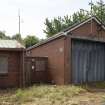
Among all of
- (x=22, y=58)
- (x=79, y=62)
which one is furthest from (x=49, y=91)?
(x=79, y=62)

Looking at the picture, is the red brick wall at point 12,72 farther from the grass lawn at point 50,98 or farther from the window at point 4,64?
the grass lawn at point 50,98

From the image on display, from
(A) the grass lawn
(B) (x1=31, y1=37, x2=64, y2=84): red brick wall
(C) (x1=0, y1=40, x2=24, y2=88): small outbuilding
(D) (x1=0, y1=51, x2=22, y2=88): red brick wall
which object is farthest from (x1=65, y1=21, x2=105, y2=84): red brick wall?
(A) the grass lawn

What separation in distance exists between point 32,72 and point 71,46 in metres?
3.95

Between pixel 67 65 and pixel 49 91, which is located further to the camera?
pixel 67 65

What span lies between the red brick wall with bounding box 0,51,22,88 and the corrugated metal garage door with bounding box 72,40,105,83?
13.3ft

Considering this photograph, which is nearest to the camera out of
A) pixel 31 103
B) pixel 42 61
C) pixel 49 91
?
pixel 31 103

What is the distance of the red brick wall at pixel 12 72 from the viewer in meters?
20.1

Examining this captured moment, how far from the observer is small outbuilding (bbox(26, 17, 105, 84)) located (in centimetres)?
2094

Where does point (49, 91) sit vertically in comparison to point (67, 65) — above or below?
below

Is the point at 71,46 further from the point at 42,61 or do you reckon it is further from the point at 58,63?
the point at 42,61

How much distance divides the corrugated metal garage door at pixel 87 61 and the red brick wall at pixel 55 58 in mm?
938

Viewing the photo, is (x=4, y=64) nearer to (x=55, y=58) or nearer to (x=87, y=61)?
(x=55, y=58)

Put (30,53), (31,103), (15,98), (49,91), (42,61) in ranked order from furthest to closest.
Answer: (30,53), (42,61), (49,91), (15,98), (31,103)

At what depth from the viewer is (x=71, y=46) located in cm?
2128
